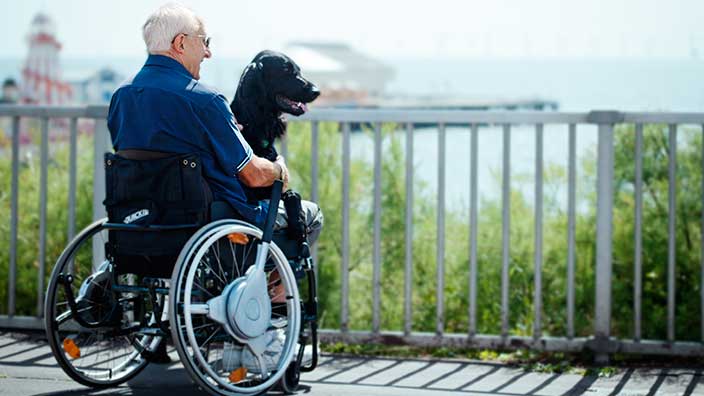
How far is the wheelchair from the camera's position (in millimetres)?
3242

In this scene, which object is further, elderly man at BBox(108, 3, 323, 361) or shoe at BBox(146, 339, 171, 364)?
shoe at BBox(146, 339, 171, 364)

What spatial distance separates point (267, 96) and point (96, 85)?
5459 cm

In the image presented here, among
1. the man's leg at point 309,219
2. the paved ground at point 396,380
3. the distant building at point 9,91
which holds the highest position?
the distant building at point 9,91

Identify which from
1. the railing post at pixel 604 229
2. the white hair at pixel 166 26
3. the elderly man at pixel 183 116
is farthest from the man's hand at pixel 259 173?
the railing post at pixel 604 229

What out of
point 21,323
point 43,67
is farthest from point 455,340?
point 43,67

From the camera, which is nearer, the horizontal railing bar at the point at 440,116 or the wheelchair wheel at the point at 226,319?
the wheelchair wheel at the point at 226,319

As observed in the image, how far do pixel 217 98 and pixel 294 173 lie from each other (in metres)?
2.10

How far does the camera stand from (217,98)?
132 inches

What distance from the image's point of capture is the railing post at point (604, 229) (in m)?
4.45

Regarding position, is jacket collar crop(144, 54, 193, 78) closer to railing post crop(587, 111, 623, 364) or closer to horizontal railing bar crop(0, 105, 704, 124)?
horizontal railing bar crop(0, 105, 704, 124)

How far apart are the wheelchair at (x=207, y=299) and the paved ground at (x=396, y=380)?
0.16m

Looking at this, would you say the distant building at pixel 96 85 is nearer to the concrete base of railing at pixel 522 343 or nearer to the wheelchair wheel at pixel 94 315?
the concrete base of railing at pixel 522 343

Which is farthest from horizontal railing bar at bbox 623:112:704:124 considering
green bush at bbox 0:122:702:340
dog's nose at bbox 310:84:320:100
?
dog's nose at bbox 310:84:320:100

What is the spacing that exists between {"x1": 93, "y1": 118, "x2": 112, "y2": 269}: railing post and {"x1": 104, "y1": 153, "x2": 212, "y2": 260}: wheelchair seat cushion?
1.38 metres
